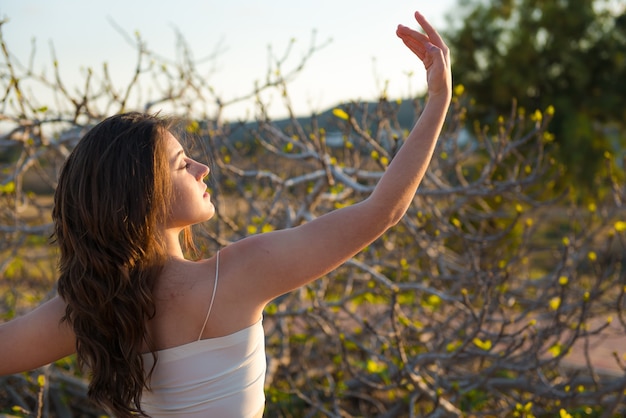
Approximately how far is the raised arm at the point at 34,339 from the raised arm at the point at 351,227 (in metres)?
0.42

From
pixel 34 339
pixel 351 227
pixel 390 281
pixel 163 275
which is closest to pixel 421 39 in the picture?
pixel 351 227

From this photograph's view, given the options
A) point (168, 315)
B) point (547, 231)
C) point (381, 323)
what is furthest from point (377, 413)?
point (547, 231)

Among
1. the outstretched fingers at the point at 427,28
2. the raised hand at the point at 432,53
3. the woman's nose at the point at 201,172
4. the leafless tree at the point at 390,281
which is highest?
the outstretched fingers at the point at 427,28

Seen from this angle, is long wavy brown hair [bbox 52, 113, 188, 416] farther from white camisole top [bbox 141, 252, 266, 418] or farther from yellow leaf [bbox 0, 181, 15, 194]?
yellow leaf [bbox 0, 181, 15, 194]

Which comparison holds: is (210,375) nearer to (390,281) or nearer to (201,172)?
(201,172)

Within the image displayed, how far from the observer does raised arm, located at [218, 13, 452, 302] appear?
1.40 meters

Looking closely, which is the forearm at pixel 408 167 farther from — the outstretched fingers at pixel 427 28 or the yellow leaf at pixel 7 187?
the yellow leaf at pixel 7 187

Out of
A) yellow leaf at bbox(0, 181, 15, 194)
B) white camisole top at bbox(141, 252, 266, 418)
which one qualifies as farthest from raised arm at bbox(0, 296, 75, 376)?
yellow leaf at bbox(0, 181, 15, 194)

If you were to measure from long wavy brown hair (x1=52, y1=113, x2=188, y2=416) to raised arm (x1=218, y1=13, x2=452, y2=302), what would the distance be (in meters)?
0.19

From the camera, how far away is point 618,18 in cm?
1802

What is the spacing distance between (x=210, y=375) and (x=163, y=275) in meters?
0.23

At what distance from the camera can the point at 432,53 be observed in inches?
55.9

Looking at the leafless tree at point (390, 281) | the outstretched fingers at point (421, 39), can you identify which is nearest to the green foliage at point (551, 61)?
the leafless tree at point (390, 281)

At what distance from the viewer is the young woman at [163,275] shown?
1.43 m
